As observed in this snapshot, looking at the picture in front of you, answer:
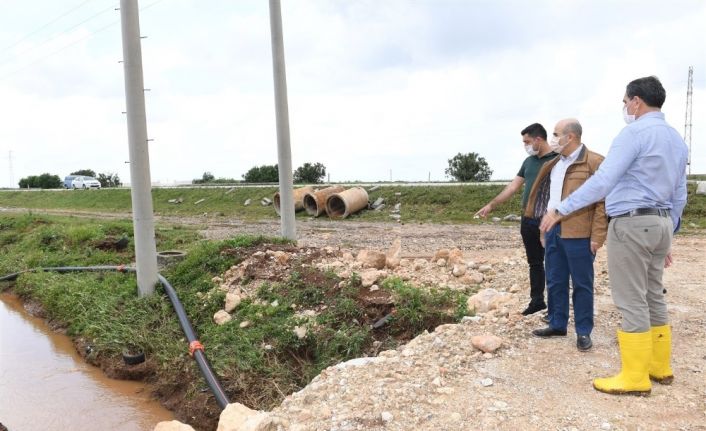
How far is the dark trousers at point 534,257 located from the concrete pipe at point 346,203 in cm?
1214

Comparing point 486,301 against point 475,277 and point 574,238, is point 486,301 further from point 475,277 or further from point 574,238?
point 574,238

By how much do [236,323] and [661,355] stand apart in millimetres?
4502

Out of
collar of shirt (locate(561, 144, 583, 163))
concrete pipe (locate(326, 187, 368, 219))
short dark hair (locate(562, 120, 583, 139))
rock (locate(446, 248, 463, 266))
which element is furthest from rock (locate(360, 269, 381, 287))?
concrete pipe (locate(326, 187, 368, 219))

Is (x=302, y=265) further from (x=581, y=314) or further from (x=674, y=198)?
(x=674, y=198)

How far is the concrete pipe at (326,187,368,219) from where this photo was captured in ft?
56.4

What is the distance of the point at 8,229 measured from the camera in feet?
50.7

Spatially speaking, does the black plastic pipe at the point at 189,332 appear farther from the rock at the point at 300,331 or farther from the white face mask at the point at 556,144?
the white face mask at the point at 556,144

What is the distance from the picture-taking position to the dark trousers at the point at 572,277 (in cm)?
401

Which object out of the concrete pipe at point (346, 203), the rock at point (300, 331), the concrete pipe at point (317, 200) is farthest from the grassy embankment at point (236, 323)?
the concrete pipe at point (317, 200)

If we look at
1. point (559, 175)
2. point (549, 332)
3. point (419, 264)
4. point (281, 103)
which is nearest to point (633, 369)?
point (549, 332)

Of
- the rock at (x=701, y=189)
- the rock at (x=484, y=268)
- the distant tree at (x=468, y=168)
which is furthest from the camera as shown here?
the distant tree at (x=468, y=168)

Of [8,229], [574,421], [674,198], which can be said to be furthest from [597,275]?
[8,229]

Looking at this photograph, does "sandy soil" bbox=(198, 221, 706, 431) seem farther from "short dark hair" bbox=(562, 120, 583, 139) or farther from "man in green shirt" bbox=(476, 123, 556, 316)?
"short dark hair" bbox=(562, 120, 583, 139)

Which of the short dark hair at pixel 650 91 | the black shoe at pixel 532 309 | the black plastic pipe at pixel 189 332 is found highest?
the short dark hair at pixel 650 91
